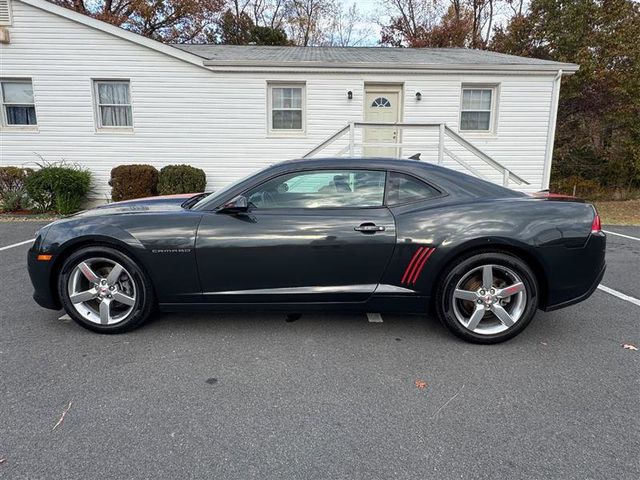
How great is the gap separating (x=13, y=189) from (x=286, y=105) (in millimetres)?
6724

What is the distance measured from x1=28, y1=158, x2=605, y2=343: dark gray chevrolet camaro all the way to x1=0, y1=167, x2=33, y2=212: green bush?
25.4 feet

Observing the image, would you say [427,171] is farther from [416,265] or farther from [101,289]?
[101,289]

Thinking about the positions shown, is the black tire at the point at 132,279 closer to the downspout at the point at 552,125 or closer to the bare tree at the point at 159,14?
the downspout at the point at 552,125

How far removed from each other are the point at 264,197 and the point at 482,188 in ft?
5.61

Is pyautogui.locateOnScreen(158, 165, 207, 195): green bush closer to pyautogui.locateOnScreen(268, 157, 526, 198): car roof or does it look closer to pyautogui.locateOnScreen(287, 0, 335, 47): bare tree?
pyautogui.locateOnScreen(268, 157, 526, 198): car roof

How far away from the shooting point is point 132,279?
304 centimetres

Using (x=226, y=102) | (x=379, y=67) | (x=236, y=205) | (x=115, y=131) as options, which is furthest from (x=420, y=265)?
(x=115, y=131)

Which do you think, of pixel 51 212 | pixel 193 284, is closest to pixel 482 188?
pixel 193 284

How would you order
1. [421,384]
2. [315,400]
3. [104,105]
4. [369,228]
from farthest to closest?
1. [104,105]
2. [369,228]
3. [421,384]
4. [315,400]

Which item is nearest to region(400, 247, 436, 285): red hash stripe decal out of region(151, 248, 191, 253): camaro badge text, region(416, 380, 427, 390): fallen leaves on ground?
region(416, 380, 427, 390): fallen leaves on ground

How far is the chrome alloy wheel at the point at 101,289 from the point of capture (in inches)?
120

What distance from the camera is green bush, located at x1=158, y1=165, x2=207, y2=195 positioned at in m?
9.33

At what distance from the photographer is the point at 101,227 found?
302 centimetres

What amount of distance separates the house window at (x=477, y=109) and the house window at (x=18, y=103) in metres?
10.8
